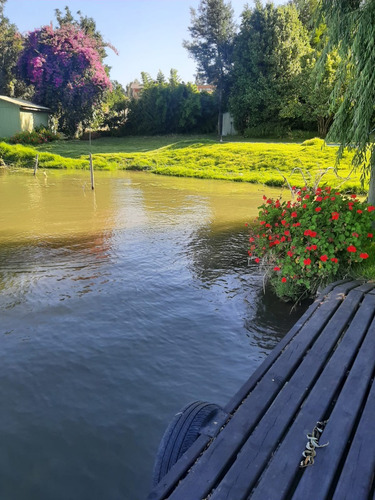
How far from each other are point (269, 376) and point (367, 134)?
4532 millimetres

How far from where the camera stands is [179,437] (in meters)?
2.95

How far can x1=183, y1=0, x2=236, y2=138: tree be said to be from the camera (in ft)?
134

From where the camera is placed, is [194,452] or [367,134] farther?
[367,134]

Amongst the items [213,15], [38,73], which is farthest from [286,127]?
[38,73]

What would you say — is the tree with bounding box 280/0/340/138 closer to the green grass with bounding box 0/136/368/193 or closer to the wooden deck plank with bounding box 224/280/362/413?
the green grass with bounding box 0/136/368/193

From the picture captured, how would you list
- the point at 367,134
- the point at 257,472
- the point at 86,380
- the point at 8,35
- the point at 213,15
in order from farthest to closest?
the point at 8,35
the point at 213,15
the point at 367,134
the point at 86,380
the point at 257,472

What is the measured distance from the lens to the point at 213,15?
41312mm

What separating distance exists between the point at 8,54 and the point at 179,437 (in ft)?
163

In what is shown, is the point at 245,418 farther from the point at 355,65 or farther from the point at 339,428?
the point at 355,65

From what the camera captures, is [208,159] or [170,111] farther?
[170,111]

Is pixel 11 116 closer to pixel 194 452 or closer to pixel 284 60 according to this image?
pixel 284 60

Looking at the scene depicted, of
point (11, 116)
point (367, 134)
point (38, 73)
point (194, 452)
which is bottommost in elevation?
point (194, 452)

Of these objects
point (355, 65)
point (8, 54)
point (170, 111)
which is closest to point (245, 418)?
point (355, 65)

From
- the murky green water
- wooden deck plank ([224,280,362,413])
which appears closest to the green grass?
the murky green water
